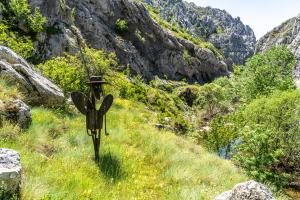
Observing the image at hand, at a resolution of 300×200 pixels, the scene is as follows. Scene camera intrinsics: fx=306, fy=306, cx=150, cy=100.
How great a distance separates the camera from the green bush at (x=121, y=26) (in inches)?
2517

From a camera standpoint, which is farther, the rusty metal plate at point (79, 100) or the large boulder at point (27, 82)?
the large boulder at point (27, 82)

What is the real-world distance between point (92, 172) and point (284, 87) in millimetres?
43548

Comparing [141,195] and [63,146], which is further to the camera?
[63,146]

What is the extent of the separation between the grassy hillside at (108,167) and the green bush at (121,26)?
54721 mm

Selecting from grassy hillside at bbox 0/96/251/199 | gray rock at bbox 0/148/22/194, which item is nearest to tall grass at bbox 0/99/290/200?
grassy hillside at bbox 0/96/251/199

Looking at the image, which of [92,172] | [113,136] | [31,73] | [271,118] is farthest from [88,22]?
[92,172]

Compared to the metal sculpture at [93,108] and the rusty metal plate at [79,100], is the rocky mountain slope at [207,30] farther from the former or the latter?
the rusty metal plate at [79,100]

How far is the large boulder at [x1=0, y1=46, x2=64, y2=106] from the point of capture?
39.2ft

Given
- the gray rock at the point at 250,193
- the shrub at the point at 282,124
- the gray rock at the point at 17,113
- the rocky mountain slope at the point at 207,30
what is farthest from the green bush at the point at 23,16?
the rocky mountain slope at the point at 207,30

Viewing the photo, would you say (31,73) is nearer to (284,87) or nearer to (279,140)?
(279,140)

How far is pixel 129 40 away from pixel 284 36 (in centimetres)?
7282

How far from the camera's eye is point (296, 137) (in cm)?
2656

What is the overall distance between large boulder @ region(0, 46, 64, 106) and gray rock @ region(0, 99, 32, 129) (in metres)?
2.63

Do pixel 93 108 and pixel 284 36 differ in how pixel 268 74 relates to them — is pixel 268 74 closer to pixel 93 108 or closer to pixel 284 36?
pixel 93 108
